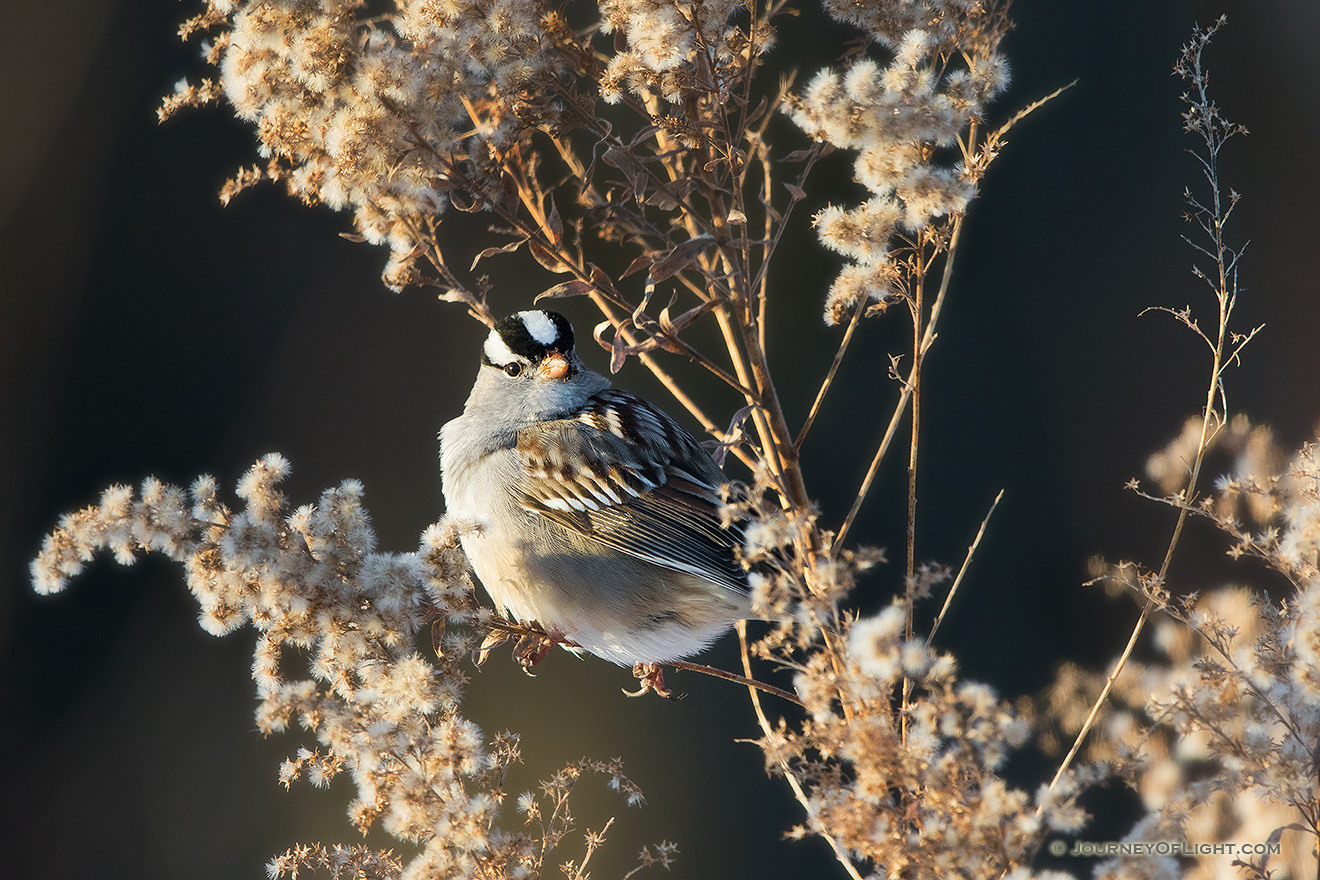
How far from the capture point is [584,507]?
4.89 feet

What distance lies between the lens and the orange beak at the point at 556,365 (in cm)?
148

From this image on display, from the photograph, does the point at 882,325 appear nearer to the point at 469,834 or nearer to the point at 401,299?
the point at 401,299

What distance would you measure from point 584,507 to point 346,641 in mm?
666

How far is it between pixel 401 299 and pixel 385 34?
1.32 metres

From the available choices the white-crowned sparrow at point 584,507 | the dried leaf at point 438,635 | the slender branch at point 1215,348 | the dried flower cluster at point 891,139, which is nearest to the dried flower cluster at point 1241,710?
the slender branch at point 1215,348

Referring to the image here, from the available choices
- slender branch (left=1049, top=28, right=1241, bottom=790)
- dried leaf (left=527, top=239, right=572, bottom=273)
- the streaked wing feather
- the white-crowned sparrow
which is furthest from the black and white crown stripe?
slender branch (left=1049, top=28, right=1241, bottom=790)

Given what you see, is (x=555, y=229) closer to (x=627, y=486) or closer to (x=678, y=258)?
(x=678, y=258)

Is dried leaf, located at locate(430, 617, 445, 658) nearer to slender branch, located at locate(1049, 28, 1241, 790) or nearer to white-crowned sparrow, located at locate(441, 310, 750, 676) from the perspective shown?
white-crowned sparrow, located at locate(441, 310, 750, 676)

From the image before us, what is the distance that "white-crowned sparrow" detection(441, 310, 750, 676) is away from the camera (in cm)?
140

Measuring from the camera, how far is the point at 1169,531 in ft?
6.75

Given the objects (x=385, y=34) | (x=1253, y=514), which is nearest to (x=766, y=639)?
(x=1253, y=514)

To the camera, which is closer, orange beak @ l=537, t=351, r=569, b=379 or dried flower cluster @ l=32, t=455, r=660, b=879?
dried flower cluster @ l=32, t=455, r=660, b=879

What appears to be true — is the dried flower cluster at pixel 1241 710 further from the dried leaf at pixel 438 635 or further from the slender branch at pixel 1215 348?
the dried leaf at pixel 438 635

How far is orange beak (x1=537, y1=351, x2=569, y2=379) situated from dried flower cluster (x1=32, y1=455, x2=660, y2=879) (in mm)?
628
